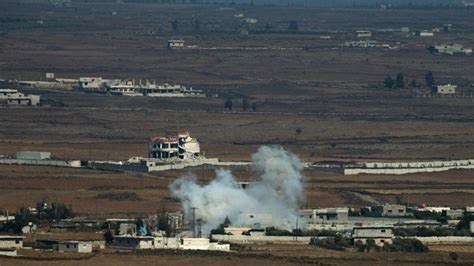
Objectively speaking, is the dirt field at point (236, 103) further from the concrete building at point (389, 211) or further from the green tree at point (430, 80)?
the concrete building at point (389, 211)

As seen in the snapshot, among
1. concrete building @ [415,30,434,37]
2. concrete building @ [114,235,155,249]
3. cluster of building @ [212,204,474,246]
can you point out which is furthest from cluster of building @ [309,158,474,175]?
concrete building @ [415,30,434,37]

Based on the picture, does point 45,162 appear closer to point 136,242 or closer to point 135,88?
point 136,242

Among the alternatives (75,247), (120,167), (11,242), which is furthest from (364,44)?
(75,247)

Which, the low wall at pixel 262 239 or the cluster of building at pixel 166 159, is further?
the cluster of building at pixel 166 159

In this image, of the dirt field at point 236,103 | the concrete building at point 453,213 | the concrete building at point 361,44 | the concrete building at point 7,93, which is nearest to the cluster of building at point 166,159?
the dirt field at point 236,103

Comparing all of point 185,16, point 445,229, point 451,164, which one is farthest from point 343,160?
point 185,16

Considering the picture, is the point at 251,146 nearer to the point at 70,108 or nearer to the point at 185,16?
the point at 70,108
